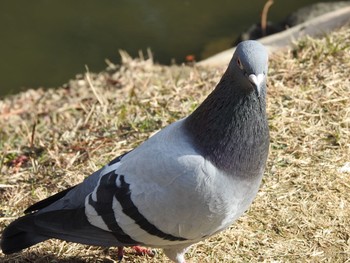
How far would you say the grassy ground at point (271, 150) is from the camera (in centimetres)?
393

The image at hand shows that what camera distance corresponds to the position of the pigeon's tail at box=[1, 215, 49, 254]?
3426 mm

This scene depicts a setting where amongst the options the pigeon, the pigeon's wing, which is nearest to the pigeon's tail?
the pigeon

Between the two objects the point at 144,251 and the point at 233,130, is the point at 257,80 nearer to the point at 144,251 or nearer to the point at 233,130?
the point at 233,130

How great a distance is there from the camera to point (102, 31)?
32.4 feet

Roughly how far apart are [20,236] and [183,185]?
0.98 meters

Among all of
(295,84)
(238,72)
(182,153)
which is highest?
(238,72)

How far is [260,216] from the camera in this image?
13.5 ft

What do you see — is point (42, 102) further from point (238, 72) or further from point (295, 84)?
point (238, 72)

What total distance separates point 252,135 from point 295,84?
2.22 m

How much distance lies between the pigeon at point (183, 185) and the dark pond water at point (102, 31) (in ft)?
18.0

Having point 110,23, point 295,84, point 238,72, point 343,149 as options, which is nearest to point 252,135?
point 238,72

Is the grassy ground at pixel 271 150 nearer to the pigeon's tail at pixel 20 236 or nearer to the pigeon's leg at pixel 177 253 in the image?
the pigeon's leg at pixel 177 253

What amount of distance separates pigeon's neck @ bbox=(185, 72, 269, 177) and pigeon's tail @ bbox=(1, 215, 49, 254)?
1.02 m

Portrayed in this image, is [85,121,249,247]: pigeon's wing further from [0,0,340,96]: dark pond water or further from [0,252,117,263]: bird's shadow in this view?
[0,0,340,96]: dark pond water
